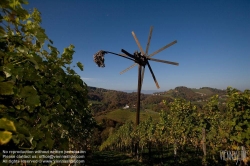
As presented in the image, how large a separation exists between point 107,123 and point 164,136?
219 ft

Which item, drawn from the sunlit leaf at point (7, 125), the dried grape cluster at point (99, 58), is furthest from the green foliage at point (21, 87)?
the dried grape cluster at point (99, 58)

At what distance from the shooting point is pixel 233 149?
823 cm

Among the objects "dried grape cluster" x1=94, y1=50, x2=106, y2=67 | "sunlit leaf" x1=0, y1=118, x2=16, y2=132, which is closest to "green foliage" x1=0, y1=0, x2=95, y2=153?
"sunlit leaf" x1=0, y1=118, x2=16, y2=132

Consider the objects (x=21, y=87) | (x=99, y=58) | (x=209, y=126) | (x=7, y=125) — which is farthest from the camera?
(x=209, y=126)

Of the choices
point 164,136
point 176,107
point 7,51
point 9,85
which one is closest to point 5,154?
point 9,85

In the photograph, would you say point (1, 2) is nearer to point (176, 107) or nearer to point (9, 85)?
point (9, 85)

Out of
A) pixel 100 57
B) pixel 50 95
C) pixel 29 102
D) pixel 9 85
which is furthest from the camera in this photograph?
pixel 100 57

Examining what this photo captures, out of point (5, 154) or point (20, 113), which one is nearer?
point (5, 154)

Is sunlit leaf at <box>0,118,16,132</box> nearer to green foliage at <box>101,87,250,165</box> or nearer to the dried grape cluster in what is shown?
the dried grape cluster

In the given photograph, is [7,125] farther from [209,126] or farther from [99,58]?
[209,126]

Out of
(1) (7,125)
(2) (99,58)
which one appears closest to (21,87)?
(1) (7,125)

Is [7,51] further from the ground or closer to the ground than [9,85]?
further from the ground

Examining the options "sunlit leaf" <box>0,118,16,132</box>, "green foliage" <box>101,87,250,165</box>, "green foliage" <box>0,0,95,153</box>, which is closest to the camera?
"sunlit leaf" <box>0,118,16,132</box>

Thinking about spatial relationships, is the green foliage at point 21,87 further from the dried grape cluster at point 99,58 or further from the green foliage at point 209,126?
the green foliage at point 209,126
